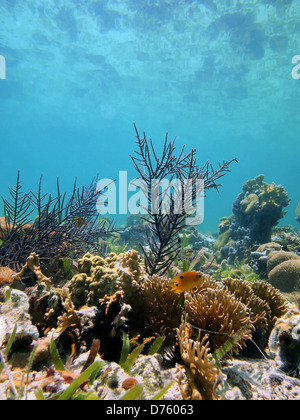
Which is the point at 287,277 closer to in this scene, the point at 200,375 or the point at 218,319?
the point at 218,319

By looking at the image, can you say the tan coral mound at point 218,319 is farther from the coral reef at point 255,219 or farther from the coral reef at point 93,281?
the coral reef at point 255,219

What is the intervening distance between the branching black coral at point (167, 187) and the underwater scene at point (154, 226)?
0.03 m

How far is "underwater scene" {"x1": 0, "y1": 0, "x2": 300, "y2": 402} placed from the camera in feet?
6.36

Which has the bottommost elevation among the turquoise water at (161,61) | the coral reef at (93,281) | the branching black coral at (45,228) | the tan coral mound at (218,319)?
the tan coral mound at (218,319)

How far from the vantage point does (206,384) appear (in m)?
1.59

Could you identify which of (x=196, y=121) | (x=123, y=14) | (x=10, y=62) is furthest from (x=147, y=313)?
(x=196, y=121)

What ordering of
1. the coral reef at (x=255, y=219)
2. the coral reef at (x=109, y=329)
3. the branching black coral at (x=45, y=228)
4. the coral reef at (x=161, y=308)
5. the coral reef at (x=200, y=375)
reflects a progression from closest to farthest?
1. the coral reef at (x=200, y=375)
2. the coral reef at (x=109, y=329)
3. the coral reef at (x=161, y=308)
4. the branching black coral at (x=45, y=228)
5. the coral reef at (x=255, y=219)

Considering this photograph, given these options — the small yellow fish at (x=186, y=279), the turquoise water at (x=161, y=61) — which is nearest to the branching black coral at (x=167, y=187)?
the small yellow fish at (x=186, y=279)

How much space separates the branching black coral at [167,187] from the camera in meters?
3.51

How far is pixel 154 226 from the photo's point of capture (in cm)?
596

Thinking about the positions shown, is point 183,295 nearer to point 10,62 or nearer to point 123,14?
point 123,14

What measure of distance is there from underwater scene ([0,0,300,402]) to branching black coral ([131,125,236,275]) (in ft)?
0.08

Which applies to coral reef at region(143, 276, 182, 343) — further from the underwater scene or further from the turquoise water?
the turquoise water
